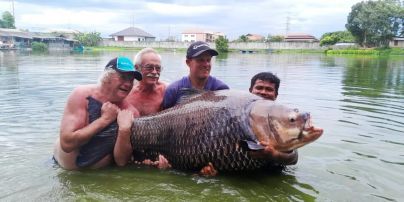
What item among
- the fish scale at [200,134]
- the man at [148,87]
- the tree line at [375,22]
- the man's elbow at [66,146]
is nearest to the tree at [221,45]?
the tree line at [375,22]

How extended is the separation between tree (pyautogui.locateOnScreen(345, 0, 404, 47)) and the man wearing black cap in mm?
68114

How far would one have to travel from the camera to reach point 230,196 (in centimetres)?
467

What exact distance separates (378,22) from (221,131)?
228 ft

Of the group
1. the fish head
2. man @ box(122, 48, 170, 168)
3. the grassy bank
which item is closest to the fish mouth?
the fish head

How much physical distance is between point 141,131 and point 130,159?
58 cm

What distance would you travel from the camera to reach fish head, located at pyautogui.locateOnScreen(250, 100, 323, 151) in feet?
13.7

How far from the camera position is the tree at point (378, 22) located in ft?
220

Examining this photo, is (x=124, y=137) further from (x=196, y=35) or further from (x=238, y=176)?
(x=196, y=35)

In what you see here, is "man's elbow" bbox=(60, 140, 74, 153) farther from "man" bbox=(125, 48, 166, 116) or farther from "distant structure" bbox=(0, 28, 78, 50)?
"distant structure" bbox=(0, 28, 78, 50)

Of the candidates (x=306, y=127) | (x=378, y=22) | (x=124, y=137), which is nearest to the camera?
(x=306, y=127)

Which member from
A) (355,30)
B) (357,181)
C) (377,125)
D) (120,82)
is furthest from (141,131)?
(355,30)

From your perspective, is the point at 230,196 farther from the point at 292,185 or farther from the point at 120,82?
the point at 120,82

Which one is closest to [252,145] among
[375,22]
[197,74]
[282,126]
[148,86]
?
[282,126]

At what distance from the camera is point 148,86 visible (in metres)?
6.25
